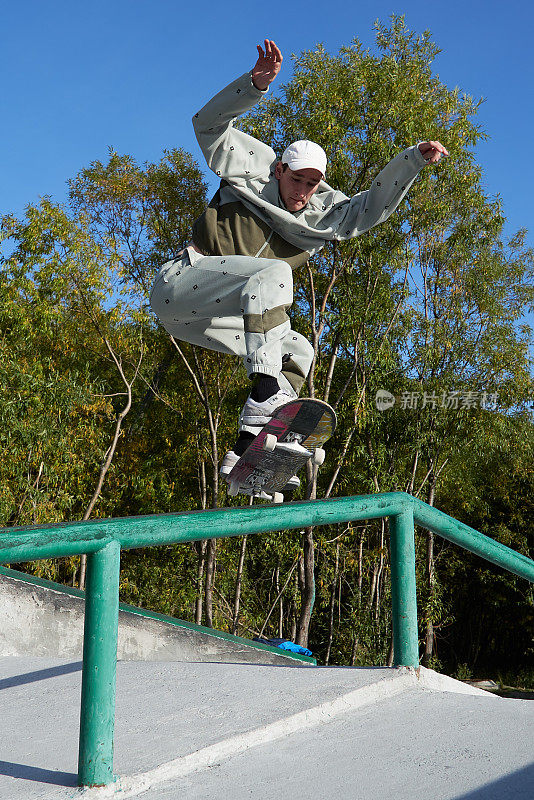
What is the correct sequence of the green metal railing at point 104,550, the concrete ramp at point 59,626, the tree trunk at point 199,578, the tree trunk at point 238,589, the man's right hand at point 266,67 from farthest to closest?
the tree trunk at point 238,589, the tree trunk at point 199,578, the concrete ramp at point 59,626, the man's right hand at point 266,67, the green metal railing at point 104,550

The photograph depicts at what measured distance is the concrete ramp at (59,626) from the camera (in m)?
3.53

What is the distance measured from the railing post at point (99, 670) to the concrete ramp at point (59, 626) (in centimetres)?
220

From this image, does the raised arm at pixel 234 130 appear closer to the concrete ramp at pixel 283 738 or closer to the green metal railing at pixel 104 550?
the green metal railing at pixel 104 550

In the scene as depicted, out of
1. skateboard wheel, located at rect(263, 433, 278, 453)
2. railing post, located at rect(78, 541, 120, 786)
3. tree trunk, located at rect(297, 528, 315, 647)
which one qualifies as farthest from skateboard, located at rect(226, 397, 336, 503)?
tree trunk, located at rect(297, 528, 315, 647)

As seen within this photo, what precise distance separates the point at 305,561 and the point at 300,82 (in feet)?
25.8

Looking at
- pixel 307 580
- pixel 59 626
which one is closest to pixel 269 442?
pixel 59 626

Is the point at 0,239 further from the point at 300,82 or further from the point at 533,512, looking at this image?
the point at 533,512

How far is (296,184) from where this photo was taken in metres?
2.96

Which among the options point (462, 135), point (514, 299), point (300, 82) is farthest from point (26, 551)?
point (514, 299)

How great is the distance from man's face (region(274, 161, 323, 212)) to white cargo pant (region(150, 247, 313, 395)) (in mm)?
341

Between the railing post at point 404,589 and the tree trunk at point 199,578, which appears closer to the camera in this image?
the railing post at point 404,589

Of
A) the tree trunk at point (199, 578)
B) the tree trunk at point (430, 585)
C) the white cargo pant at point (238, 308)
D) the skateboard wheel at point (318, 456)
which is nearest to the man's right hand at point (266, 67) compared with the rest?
the white cargo pant at point (238, 308)

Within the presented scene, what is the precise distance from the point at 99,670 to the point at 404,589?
1.00m

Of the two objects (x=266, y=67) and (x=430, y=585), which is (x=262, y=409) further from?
(x=430, y=585)
